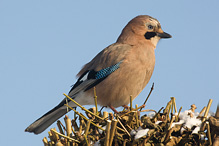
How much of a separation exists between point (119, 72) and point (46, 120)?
1335mm

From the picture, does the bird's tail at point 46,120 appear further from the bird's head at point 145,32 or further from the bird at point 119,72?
the bird's head at point 145,32

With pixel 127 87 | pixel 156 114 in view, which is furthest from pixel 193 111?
pixel 127 87

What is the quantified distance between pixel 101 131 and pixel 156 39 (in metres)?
3.06

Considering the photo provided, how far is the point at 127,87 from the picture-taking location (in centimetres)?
579

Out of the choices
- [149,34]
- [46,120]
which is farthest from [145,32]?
[46,120]

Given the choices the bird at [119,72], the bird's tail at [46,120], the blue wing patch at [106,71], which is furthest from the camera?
the blue wing patch at [106,71]

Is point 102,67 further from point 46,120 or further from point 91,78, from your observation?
point 46,120

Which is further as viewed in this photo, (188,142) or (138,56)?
(138,56)

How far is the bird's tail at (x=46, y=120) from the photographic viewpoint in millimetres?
5479

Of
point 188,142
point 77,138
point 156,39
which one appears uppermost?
point 156,39

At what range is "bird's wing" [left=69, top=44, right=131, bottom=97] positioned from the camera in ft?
19.6

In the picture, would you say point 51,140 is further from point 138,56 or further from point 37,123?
point 138,56

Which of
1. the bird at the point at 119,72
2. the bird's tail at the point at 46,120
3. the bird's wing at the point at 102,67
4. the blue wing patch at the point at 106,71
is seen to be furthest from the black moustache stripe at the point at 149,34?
the bird's tail at the point at 46,120

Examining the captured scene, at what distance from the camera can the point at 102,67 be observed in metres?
6.07
